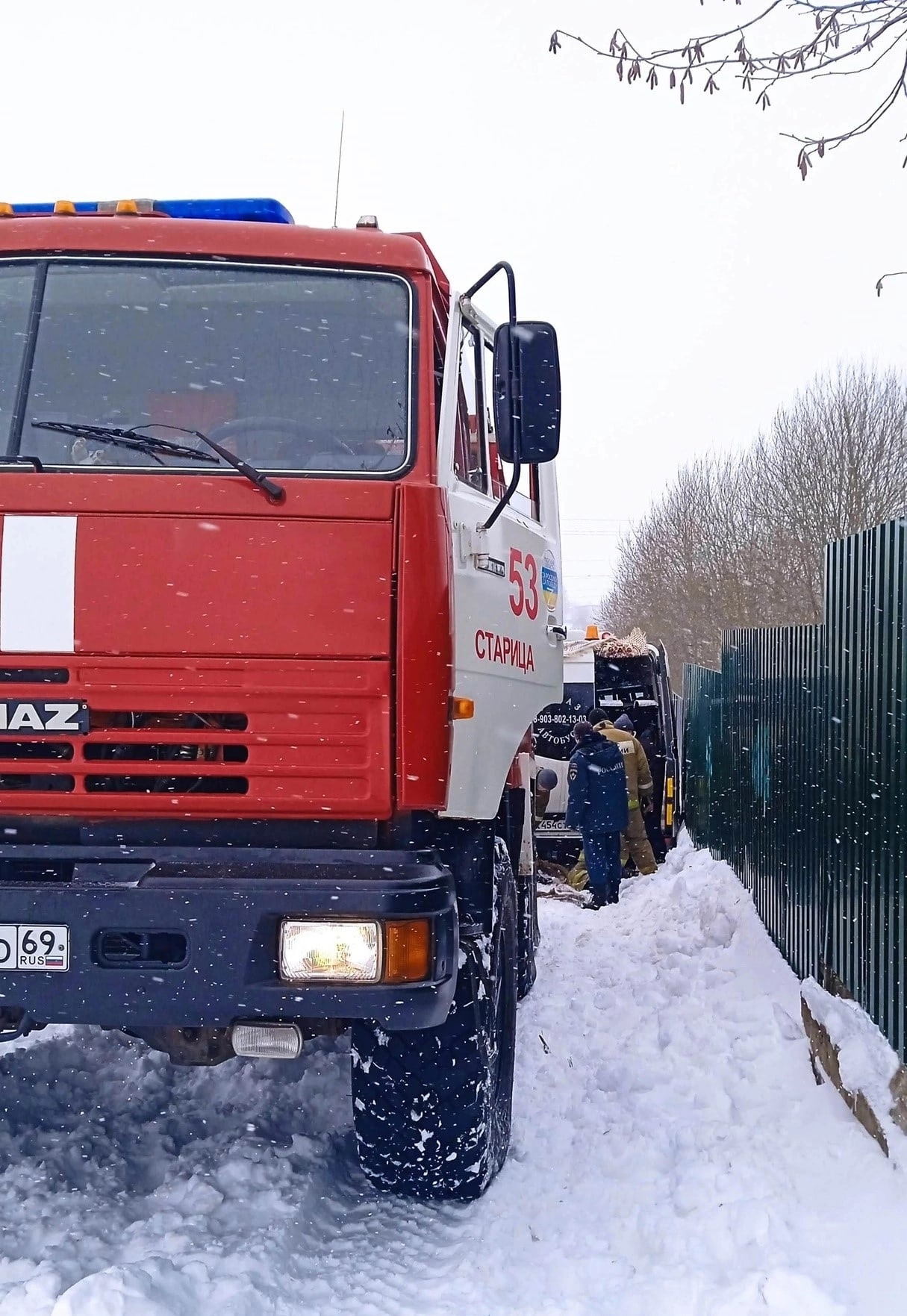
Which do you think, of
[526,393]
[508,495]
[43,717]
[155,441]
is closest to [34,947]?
[43,717]

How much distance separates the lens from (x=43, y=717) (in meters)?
3.34

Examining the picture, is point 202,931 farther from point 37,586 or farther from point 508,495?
point 508,495

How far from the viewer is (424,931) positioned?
3.33 meters

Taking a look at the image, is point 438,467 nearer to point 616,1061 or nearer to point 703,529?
point 616,1061

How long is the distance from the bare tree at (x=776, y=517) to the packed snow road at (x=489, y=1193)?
759 inches

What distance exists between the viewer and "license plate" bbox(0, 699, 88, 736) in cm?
333

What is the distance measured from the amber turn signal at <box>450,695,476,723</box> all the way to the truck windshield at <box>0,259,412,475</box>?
691 millimetres

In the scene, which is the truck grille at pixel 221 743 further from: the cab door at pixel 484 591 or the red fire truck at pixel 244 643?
the cab door at pixel 484 591

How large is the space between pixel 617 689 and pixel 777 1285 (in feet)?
37.1

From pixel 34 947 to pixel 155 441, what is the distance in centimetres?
139

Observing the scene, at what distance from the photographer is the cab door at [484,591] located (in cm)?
373

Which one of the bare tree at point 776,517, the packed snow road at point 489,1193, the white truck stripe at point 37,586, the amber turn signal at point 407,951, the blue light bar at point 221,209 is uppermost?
the bare tree at point 776,517

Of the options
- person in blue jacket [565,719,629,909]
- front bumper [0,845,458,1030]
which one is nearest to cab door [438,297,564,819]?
front bumper [0,845,458,1030]

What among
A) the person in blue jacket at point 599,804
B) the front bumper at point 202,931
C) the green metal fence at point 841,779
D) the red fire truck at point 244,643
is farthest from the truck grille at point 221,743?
the person in blue jacket at point 599,804
